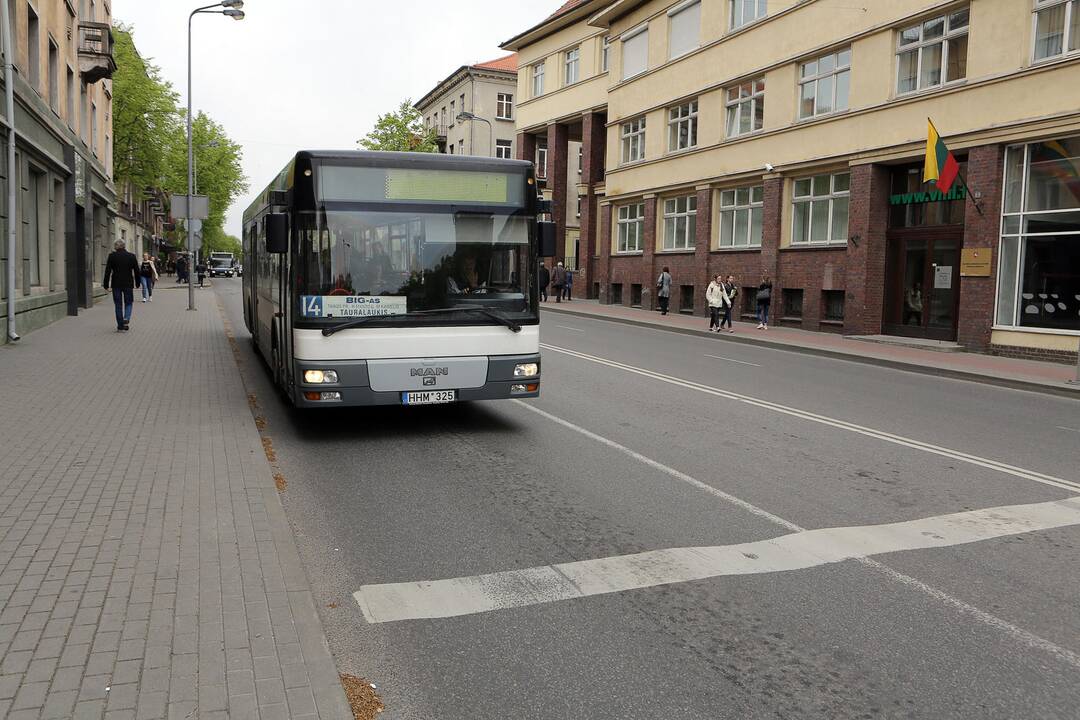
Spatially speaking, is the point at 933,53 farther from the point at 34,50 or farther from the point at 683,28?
the point at 34,50

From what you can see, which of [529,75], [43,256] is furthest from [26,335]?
[529,75]

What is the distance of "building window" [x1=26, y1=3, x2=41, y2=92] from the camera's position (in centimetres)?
1941

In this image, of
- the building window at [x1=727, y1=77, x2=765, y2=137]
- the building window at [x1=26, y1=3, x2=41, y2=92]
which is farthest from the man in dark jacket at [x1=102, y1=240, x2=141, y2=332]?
the building window at [x1=727, y1=77, x2=765, y2=137]

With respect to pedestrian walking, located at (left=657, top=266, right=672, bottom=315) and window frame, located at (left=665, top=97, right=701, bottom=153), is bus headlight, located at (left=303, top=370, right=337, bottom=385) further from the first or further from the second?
window frame, located at (left=665, top=97, right=701, bottom=153)

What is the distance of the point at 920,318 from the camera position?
75.3 ft

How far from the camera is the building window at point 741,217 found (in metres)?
29.4

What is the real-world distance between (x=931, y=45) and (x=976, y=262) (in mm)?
5817

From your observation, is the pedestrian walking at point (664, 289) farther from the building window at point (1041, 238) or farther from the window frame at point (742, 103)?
the building window at point (1041, 238)

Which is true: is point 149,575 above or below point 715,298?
below

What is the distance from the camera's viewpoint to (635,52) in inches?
1454

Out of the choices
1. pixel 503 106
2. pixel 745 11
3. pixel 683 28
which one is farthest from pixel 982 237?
pixel 503 106

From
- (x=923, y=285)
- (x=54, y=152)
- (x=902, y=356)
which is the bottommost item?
(x=902, y=356)

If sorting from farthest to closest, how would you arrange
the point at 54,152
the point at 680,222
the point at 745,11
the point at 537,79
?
1. the point at 537,79
2. the point at 680,222
3. the point at 745,11
4. the point at 54,152

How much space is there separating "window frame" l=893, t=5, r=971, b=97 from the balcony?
21595 millimetres
